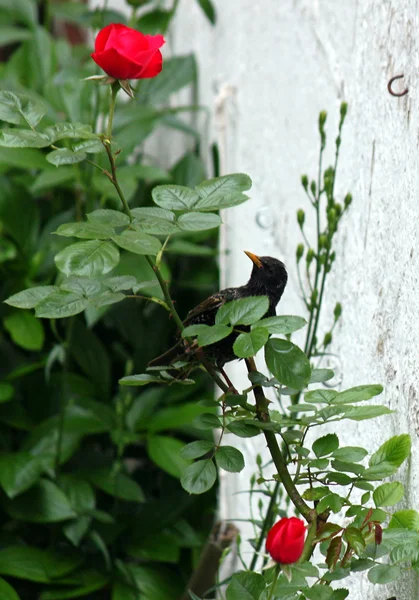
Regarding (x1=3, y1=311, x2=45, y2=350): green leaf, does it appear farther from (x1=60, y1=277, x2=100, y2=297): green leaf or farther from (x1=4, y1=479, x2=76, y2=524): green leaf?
(x1=60, y1=277, x2=100, y2=297): green leaf

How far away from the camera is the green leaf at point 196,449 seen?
0.68 m

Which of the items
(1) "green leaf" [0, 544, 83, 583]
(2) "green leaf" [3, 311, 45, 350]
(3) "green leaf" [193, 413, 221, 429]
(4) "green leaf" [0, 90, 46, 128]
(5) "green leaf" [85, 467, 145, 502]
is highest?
(4) "green leaf" [0, 90, 46, 128]

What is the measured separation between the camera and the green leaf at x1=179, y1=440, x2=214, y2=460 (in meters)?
0.68

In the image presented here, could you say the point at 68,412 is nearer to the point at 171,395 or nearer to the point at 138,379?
the point at 171,395

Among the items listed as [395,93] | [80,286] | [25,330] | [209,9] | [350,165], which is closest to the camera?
[80,286]

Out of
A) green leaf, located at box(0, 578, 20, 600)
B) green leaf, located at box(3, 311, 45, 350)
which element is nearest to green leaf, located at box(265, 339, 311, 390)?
green leaf, located at box(0, 578, 20, 600)

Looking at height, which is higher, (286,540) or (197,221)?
(197,221)

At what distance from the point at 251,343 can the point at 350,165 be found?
528 mm

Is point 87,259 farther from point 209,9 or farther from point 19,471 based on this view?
point 209,9

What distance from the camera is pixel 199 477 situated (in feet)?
2.19

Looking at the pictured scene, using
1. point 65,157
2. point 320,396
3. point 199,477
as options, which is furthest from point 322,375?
point 65,157

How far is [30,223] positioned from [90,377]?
1.37 feet

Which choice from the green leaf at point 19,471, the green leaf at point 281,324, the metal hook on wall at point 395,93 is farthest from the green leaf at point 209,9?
the green leaf at point 281,324

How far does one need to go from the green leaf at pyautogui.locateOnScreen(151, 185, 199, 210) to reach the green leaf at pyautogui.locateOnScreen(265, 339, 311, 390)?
14 cm
